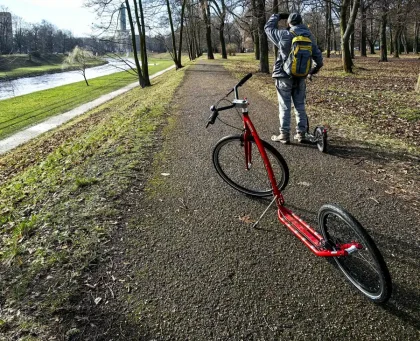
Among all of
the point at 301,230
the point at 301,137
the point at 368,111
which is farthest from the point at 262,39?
the point at 301,230

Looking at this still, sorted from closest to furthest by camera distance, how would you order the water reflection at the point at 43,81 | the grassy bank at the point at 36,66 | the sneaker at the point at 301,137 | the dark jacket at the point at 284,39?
1. the dark jacket at the point at 284,39
2. the sneaker at the point at 301,137
3. the water reflection at the point at 43,81
4. the grassy bank at the point at 36,66

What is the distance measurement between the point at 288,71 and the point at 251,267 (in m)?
3.46

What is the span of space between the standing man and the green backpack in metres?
0.09

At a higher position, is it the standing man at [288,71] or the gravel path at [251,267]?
the standing man at [288,71]

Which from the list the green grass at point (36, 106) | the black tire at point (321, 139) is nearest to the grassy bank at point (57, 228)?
the black tire at point (321, 139)

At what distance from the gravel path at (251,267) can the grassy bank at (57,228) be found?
0.38 m

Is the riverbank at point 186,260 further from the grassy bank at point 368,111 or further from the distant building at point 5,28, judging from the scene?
the distant building at point 5,28

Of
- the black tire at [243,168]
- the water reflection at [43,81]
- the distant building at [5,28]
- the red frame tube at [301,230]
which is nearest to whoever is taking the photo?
the red frame tube at [301,230]

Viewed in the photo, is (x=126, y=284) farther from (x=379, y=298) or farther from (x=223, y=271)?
(x=379, y=298)

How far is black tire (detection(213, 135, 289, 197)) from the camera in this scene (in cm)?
384

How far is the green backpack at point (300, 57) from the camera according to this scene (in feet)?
15.9

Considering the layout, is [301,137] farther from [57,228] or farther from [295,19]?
[57,228]

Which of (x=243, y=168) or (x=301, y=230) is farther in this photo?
(x=243, y=168)

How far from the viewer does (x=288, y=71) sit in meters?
5.09
